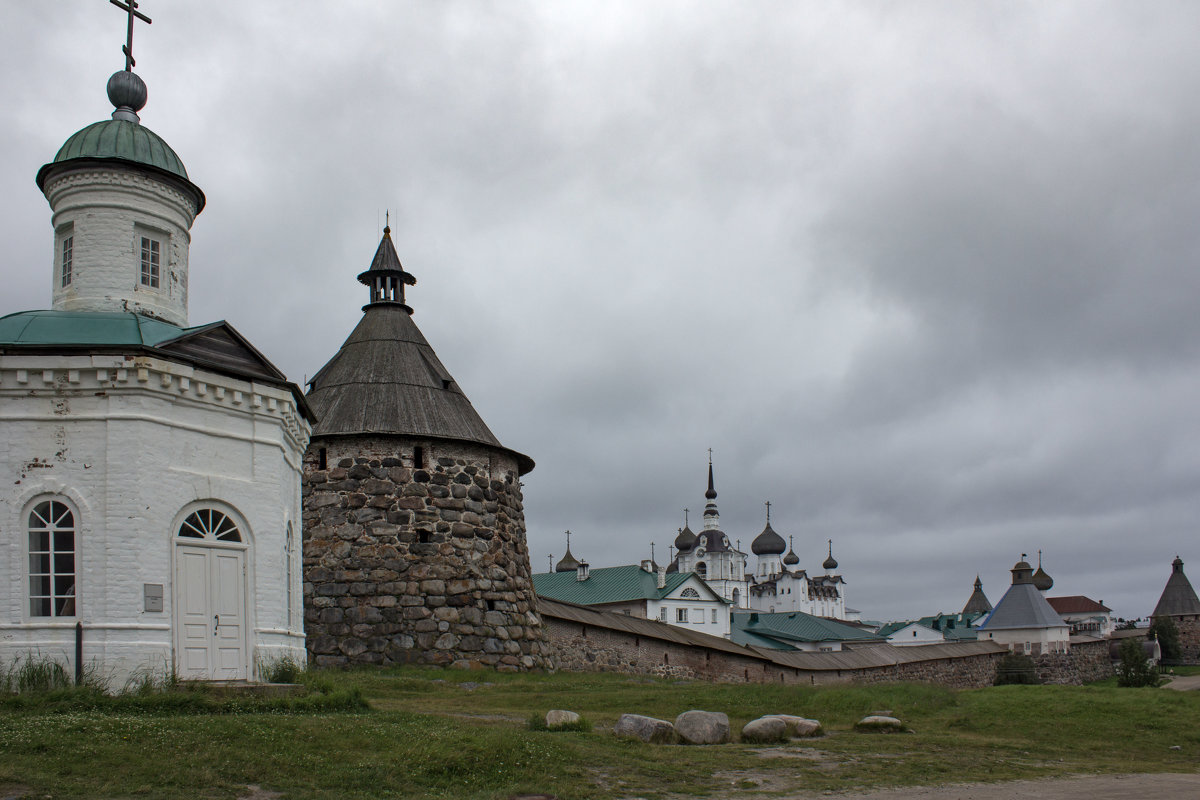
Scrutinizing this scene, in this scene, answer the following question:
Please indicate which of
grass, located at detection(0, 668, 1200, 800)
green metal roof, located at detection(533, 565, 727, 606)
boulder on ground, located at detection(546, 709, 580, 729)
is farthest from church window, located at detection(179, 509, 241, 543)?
green metal roof, located at detection(533, 565, 727, 606)

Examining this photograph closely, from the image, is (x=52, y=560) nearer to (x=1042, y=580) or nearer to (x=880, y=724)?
(x=880, y=724)

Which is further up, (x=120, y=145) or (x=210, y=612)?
(x=120, y=145)

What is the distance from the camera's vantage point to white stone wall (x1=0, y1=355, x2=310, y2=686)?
12445mm

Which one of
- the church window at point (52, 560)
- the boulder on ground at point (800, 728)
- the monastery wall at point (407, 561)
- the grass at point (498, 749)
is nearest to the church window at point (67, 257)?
the church window at point (52, 560)

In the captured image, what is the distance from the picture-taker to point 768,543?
11794 centimetres

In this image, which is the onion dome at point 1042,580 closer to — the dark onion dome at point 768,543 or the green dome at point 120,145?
the dark onion dome at point 768,543

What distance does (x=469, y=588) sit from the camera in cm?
2231

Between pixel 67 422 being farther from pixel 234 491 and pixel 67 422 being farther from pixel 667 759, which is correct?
pixel 667 759

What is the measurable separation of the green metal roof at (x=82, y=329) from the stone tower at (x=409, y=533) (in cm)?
822

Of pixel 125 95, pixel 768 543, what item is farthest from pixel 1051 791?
pixel 768 543

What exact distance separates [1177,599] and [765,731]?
72.8 metres

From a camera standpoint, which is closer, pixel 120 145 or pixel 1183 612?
pixel 120 145

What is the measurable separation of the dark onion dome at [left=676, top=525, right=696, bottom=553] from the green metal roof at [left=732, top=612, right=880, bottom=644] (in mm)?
31816

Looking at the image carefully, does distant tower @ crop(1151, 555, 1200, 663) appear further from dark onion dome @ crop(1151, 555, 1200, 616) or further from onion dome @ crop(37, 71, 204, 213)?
onion dome @ crop(37, 71, 204, 213)
